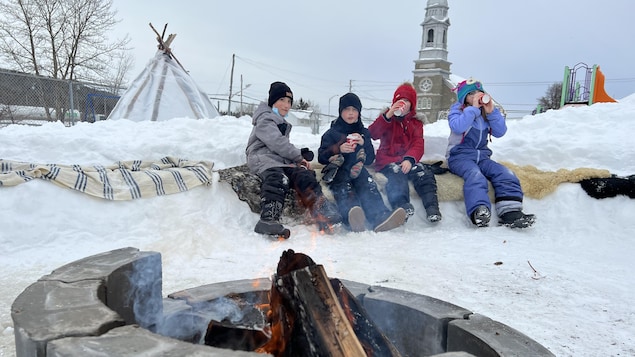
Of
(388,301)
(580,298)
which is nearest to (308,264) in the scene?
(388,301)

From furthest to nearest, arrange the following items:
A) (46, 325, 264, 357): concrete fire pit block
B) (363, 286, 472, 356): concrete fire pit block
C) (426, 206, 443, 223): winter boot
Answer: (426, 206, 443, 223): winter boot → (363, 286, 472, 356): concrete fire pit block → (46, 325, 264, 357): concrete fire pit block

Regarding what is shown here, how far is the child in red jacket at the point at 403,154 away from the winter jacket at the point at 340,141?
292 mm

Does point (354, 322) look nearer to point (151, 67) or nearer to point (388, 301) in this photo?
point (388, 301)

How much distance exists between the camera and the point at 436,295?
312cm

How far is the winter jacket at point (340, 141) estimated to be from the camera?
4984mm

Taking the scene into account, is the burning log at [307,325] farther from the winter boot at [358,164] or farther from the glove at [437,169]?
the glove at [437,169]

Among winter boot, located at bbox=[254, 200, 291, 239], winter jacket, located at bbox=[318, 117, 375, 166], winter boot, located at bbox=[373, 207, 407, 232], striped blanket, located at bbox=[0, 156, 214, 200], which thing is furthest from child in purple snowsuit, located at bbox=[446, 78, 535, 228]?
striped blanket, located at bbox=[0, 156, 214, 200]

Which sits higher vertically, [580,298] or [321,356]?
[321,356]

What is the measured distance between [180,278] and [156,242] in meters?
0.82

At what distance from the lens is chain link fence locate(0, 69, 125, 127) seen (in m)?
8.75

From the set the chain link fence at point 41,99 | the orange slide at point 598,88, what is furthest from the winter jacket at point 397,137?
the orange slide at point 598,88

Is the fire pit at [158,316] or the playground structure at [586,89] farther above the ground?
the playground structure at [586,89]

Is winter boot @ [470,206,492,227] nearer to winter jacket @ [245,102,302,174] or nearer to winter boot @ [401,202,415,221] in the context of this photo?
winter boot @ [401,202,415,221]

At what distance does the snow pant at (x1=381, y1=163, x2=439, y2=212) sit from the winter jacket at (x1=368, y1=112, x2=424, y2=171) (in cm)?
21
